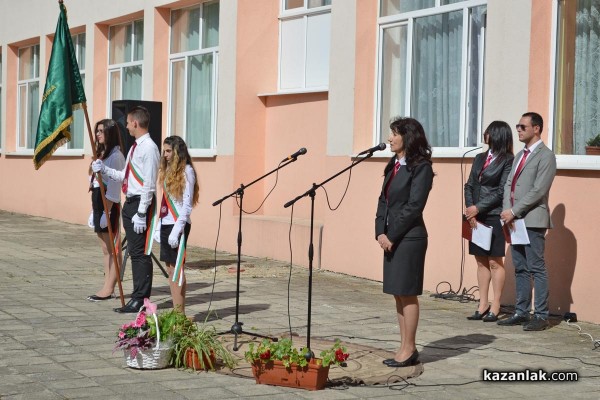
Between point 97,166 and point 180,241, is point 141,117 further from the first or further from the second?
point 180,241

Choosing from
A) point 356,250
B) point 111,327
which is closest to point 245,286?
point 356,250

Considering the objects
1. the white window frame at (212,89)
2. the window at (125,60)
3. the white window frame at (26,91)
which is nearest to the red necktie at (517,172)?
the white window frame at (212,89)

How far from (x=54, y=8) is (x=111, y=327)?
53.4 feet

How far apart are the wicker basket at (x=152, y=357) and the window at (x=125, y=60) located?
13.9m

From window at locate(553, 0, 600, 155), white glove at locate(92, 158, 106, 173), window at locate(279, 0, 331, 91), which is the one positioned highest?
window at locate(279, 0, 331, 91)

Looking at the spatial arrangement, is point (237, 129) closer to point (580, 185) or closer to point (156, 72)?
point (156, 72)

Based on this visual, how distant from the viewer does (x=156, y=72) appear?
794 inches

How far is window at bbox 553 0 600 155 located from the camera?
10953mm

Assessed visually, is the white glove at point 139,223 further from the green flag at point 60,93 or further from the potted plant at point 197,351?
the potted plant at point 197,351

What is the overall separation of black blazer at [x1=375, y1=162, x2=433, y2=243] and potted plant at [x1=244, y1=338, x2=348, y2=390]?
112 centimetres

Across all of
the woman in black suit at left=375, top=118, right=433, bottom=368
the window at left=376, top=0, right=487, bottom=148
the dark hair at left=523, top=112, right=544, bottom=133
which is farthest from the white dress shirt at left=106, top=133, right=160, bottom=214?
the window at left=376, top=0, right=487, bottom=148

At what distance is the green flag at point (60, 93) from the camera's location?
1080 cm

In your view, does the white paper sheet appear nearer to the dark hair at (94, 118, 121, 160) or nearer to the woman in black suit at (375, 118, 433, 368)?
the woman in black suit at (375, 118, 433, 368)

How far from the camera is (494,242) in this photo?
10.4m
